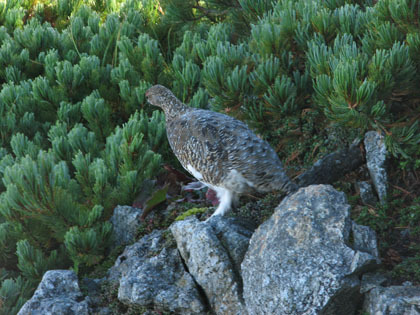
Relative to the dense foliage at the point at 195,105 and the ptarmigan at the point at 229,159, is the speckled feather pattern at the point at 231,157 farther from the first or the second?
the dense foliage at the point at 195,105

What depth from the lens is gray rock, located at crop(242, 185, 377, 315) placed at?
2186mm

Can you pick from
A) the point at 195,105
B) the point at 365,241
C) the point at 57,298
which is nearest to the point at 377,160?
the point at 365,241

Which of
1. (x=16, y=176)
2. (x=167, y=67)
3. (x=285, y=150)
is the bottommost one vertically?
(x=285, y=150)

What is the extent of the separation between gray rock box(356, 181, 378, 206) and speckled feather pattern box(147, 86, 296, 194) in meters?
0.46

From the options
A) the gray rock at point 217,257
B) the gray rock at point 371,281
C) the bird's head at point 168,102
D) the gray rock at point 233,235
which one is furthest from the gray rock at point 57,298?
the gray rock at point 371,281

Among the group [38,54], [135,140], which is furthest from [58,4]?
[135,140]

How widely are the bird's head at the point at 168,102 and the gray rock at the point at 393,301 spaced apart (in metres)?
1.68

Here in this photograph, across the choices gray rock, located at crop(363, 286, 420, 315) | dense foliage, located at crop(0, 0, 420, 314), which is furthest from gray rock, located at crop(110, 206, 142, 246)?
gray rock, located at crop(363, 286, 420, 315)

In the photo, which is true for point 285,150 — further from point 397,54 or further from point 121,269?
point 121,269

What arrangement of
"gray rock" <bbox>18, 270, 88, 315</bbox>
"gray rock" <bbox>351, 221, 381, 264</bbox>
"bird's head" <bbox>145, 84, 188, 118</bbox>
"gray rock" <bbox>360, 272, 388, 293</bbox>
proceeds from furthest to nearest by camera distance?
"bird's head" <bbox>145, 84, 188, 118</bbox>
"gray rock" <bbox>18, 270, 88, 315</bbox>
"gray rock" <bbox>351, 221, 381, 264</bbox>
"gray rock" <bbox>360, 272, 388, 293</bbox>

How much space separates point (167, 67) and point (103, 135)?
1.15 m

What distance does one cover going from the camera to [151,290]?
268 centimetres

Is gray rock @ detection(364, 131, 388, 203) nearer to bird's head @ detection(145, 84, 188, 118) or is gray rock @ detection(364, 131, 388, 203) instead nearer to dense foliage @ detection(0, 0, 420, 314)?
dense foliage @ detection(0, 0, 420, 314)

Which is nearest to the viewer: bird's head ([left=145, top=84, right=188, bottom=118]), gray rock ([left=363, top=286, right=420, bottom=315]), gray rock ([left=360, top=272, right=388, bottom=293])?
→ gray rock ([left=363, top=286, right=420, bottom=315])
